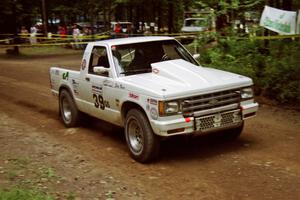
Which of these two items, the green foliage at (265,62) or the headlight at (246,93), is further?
the green foliage at (265,62)

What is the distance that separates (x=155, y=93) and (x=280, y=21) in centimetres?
724

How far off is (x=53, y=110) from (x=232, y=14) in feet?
21.8

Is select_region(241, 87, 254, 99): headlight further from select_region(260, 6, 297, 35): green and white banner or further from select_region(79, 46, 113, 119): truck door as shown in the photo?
select_region(260, 6, 297, 35): green and white banner

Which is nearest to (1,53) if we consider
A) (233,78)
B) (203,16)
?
(203,16)

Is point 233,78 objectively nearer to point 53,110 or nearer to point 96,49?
point 96,49

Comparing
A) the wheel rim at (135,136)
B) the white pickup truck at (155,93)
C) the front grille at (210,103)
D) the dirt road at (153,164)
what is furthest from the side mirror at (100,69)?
the front grille at (210,103)

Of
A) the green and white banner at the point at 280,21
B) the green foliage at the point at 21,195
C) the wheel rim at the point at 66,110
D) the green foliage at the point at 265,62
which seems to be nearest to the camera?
the green foliage at the point at 21,195

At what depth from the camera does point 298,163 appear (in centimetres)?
680

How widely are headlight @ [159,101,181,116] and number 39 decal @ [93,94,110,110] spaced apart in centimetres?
163

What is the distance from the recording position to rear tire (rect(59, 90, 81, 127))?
958 cm

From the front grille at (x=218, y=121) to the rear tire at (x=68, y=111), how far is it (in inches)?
139

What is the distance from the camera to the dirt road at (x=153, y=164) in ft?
19.5

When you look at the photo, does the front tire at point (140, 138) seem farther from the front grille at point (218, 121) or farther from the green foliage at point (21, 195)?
the green foliage at point (21, 195)

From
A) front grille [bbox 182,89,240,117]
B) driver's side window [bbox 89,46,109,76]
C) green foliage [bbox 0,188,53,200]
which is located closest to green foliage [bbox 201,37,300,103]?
front grille [bbox 182,89,240,117]
